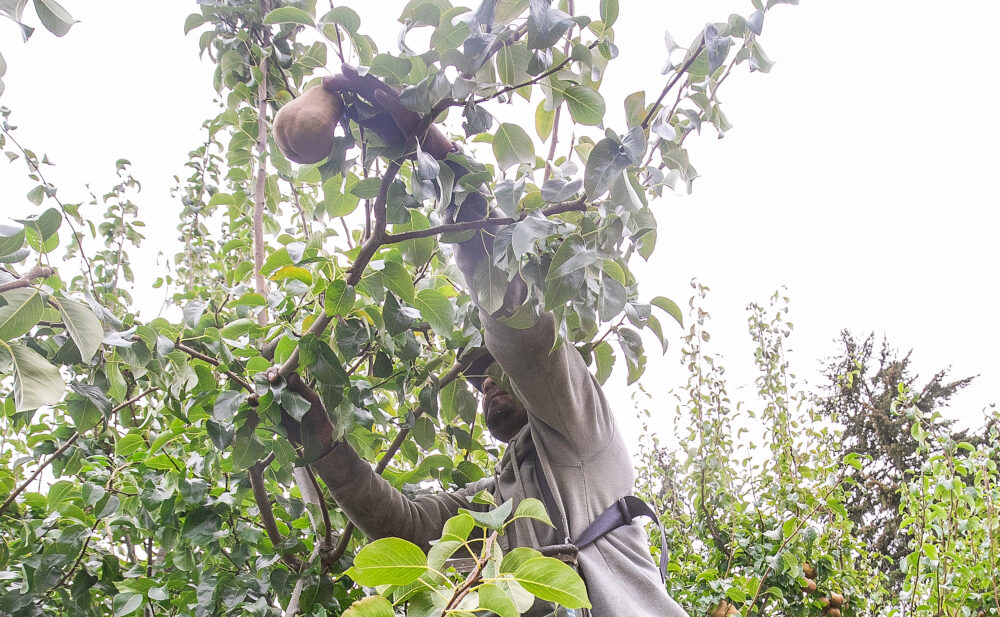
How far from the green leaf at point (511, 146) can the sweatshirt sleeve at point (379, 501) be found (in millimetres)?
709

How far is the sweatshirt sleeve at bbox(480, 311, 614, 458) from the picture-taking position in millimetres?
1238

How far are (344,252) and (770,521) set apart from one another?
2485 millimetres

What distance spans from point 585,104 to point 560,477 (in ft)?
2.47

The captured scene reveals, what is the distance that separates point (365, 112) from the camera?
106 cm

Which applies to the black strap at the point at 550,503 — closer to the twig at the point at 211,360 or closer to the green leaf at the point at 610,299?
the green leaf at the point at 610,299

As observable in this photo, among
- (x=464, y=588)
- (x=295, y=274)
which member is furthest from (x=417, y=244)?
(x=464, y=588)

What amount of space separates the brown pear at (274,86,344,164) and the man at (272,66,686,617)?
27mm

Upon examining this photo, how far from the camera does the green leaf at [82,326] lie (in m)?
0.90

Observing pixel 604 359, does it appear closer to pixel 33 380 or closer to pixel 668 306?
pixel 668 306

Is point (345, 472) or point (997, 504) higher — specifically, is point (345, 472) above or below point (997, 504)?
below

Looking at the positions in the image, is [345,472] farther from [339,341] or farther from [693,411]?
[693,411]

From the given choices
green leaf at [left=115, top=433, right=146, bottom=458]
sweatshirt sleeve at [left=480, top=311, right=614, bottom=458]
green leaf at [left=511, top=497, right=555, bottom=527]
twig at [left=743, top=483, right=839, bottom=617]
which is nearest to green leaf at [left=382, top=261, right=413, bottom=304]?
sweatshirt sleeve at [left=480, top=311, right=614, bottom=458]

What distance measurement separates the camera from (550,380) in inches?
50.2

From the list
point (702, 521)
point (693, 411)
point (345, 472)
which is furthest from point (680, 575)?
point (345, 472)
